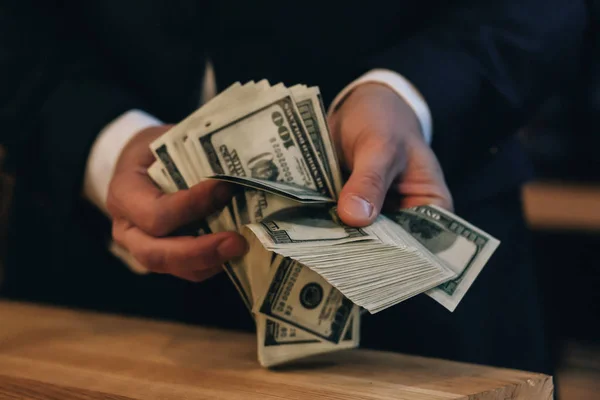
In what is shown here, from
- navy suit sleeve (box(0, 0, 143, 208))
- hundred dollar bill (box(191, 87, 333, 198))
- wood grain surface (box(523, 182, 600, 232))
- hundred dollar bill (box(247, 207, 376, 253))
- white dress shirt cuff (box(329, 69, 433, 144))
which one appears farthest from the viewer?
wood grain surface (box(523, 182, 600, 232))

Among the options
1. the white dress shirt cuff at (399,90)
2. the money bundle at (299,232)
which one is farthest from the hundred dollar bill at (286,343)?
the white dress shirt cuff at (399,90)

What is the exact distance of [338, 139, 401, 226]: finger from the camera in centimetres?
62

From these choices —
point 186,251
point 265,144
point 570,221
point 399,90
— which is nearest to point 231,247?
point 186,251

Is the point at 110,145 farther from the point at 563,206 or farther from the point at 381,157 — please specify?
the point at 563,206

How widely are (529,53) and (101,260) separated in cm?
76

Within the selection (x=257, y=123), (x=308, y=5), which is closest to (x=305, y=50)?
(x=308, y=5)

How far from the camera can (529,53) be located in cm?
89

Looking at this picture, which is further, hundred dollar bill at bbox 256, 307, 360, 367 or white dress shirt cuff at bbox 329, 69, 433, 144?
white dress shirt cuff at bbox 329, 69, 433, 144

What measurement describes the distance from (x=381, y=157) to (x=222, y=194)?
174mm

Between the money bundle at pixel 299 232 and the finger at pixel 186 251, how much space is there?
0.02 meters

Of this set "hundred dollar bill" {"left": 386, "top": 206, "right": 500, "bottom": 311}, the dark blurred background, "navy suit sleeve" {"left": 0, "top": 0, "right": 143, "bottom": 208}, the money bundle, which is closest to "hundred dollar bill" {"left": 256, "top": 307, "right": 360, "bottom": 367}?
the money bundle

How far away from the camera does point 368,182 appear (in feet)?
2.11

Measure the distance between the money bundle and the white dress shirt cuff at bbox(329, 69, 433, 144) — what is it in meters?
0.13

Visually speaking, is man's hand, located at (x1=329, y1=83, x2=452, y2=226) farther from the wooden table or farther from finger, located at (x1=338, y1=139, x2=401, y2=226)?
the wooden table
